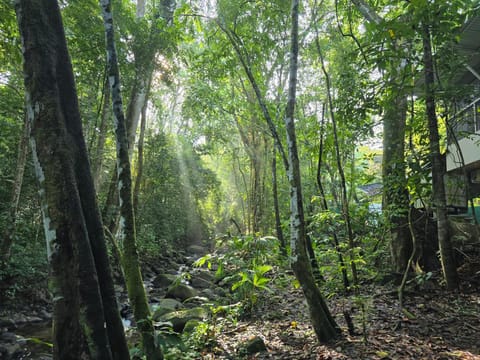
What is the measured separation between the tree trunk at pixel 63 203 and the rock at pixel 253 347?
6.21 feet

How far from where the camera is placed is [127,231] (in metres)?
3.79

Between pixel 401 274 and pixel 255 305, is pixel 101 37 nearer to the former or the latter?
pixel 255 305

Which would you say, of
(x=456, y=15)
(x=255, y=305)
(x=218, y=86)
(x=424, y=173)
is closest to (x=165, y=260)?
(x=218, y=86)

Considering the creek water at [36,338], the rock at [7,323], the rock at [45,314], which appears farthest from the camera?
the rock at [45,314]

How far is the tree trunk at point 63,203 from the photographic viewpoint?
2354mm

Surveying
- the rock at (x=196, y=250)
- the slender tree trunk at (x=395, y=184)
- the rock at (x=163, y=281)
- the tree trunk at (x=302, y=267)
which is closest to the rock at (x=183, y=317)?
the tree trunk at (x=302, y=267)

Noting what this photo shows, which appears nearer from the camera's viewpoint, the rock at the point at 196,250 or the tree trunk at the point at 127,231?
the tree trunk at the point at 127,231

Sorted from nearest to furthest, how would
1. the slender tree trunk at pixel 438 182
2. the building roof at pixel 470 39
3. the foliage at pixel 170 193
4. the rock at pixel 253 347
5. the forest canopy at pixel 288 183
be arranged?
the forest canopy at pixel 288 183 → the rock at pixel 253 347 → the slender tree trunk at pixel 438 182 → the building roof at pixel 470 39 → the foliage at pixel 170 193

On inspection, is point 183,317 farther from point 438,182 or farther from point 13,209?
point 438,182

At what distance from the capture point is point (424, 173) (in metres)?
4.87

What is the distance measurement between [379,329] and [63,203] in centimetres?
407

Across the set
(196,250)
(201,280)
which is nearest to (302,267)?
(201,280)

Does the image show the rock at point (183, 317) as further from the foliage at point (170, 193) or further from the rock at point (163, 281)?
the foliage at point (170, 193)

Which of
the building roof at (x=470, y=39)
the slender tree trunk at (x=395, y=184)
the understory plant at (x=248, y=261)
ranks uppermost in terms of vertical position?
the building roof at (x=470, y=39)
